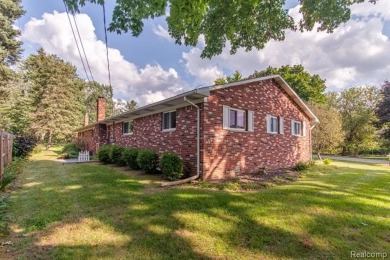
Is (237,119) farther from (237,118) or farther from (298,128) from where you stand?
(298,128)

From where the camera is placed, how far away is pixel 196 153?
896 cm

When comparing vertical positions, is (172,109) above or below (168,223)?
above

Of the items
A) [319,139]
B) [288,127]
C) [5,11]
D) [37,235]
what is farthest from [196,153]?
[5,11]

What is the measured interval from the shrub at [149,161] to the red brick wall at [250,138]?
9.05 ft

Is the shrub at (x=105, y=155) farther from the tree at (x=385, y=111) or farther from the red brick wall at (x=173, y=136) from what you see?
Result: the tree at (x=385, y=111)

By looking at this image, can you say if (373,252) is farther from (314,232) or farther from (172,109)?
(172,109)

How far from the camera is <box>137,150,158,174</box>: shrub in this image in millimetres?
10305

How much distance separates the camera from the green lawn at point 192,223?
3834 millimetres

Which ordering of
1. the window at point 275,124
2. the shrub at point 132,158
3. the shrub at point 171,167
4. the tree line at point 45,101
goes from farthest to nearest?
the tree line at point 45,101, the window at point 275,124, the shrub at point 132,158, the shrub at point 171,167

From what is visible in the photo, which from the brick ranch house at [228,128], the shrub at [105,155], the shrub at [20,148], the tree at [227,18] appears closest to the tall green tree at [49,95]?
the shrub at [20,148]

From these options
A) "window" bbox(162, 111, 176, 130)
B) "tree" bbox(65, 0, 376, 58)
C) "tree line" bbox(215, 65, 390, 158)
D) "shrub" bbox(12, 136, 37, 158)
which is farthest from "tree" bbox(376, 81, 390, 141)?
"shrub" bbox(12, 136, 37, 158)

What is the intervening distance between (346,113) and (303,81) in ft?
24.7

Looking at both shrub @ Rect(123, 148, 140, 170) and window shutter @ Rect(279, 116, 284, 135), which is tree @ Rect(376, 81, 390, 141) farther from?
shrub @ Rect(123, 148, 140, 170)

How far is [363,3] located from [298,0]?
2.02 m
